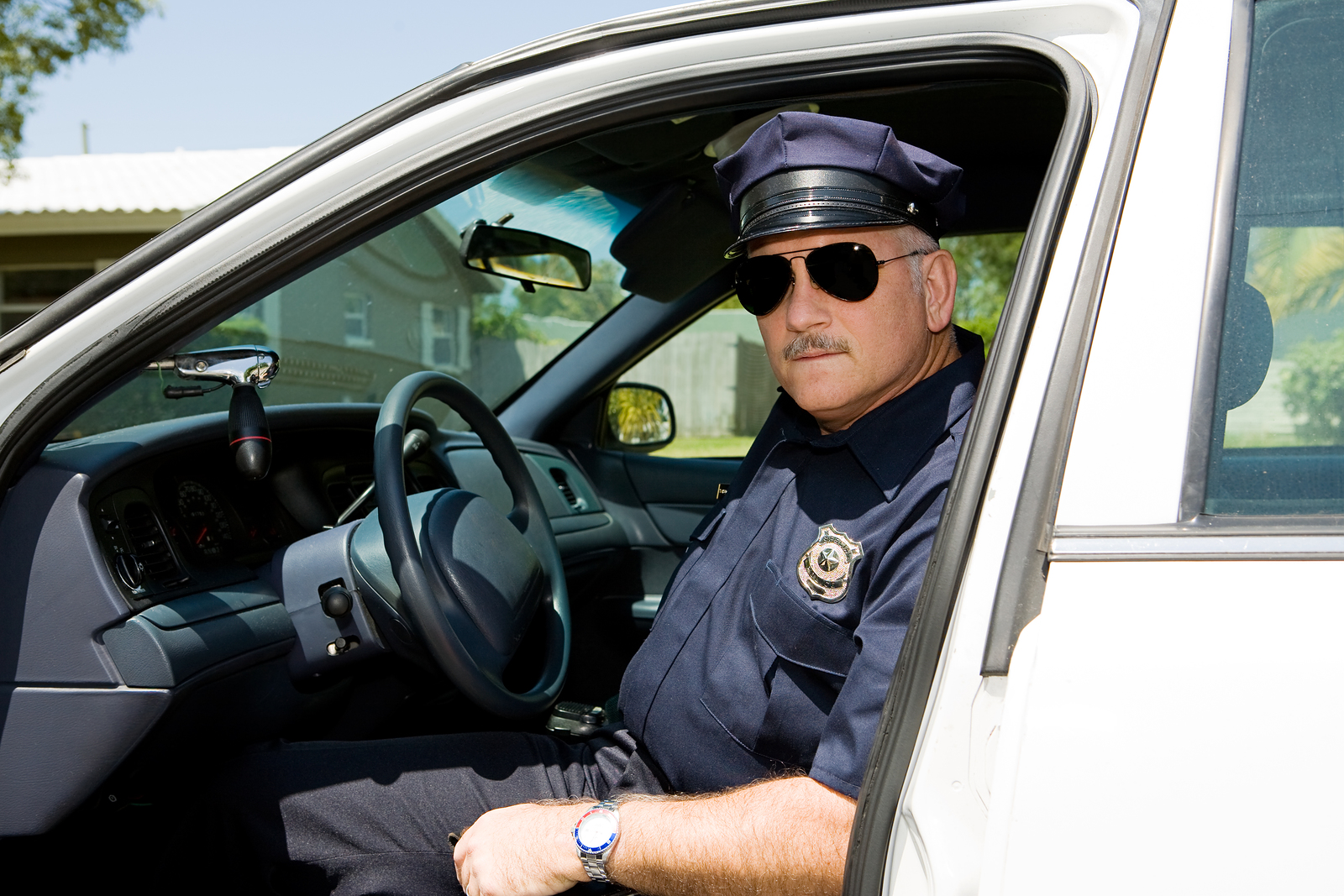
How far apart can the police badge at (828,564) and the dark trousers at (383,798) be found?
43 centimetres

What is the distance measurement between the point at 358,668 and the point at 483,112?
40.3 inches

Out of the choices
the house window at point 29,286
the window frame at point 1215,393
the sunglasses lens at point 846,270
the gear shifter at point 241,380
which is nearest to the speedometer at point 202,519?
the gear shifter at point 241,380

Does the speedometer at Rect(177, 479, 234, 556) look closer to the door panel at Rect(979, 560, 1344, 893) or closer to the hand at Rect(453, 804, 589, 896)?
the hand at Rect(453, 804, 589, 896)

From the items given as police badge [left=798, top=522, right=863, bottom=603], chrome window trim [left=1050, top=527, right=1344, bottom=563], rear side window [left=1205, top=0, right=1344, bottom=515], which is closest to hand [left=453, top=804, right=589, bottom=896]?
police badge [left=798, top=522, right=863, bottom=603]

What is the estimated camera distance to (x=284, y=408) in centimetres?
206

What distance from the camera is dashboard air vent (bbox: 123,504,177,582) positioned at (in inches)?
62.0

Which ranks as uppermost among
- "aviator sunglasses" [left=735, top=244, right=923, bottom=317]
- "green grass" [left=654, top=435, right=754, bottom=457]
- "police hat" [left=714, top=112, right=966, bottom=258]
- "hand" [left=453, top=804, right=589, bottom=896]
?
"police hat" [left=714, top=112, right=966, bottom=258]

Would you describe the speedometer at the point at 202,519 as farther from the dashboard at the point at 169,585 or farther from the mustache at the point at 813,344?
the mustache at the point at 813,344

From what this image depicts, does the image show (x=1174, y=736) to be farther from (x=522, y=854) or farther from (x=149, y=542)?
(x=149, y=542)

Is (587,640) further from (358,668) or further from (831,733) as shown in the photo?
(831,733)

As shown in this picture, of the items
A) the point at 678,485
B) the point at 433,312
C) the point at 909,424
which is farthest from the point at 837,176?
the point at 433,312

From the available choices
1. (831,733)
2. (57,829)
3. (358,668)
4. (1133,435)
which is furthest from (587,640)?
(1133,435)

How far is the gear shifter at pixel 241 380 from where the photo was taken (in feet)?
4.28

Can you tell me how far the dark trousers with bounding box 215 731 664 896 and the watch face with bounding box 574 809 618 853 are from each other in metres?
0.30
